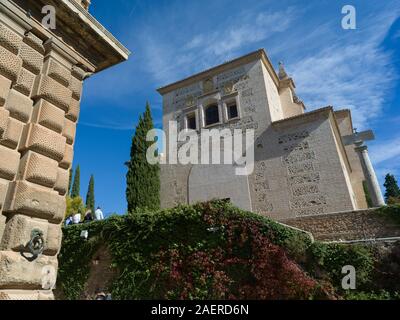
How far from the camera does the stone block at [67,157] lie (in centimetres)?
429

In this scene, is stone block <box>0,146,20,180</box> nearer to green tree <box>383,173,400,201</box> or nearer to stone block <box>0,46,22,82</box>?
stone block <box>0,46,22,82</box>

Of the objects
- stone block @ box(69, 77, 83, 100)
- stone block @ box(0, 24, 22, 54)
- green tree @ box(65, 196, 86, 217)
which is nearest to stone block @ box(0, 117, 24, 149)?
stone block @ box(0, 24, 22, 54)

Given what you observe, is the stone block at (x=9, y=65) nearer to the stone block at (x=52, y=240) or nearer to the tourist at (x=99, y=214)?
the stone block at (x=52, y=240)

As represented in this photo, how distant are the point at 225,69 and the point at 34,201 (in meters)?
17.6

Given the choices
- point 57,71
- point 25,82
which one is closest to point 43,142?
point 25,82

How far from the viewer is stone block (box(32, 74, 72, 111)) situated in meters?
4.09

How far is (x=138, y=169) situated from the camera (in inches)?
681

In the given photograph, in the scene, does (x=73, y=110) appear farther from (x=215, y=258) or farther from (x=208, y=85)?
(x=208, y=85)

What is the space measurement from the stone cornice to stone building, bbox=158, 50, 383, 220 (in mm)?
59

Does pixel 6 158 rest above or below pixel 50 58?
below
